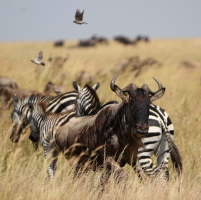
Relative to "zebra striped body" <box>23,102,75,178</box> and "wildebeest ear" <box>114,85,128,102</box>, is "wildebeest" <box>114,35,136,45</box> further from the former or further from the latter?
"wildebeest ear" <box>114,85,128,102</box>

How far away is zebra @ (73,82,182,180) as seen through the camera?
588 cm

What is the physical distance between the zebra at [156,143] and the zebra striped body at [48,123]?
0.40 m

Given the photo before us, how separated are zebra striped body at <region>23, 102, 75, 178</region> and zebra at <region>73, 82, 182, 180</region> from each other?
40cm

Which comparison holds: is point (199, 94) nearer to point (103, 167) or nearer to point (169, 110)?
point (169, 110)

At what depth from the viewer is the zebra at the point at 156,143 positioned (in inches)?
232

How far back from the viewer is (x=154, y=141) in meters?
5.97

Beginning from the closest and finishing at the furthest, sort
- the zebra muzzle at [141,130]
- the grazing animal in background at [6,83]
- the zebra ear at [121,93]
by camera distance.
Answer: the zebra muzzle at [141,130] < the zebra ear at [121,93] < the grazing animal in background at [6,83]

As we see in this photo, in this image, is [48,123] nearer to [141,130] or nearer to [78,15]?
[78,15]

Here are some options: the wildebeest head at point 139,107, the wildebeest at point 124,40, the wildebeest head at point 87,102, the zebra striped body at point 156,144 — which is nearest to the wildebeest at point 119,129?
the wildebeest head at point 139,107

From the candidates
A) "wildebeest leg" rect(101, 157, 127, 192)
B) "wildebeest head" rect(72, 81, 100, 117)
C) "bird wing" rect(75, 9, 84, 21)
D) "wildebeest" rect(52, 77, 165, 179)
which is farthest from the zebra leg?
"bird wing" rect(75, 9, 84, 21)

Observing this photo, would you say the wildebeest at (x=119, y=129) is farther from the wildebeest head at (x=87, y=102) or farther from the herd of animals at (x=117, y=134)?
the wildebeest head at (x=87, y=102)

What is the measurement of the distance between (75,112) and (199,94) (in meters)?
7.07

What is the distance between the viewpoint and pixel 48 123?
22.4 feet

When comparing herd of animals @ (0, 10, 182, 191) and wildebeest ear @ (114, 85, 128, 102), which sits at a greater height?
wildebeest ear @ (114, 85, 128, 102)
